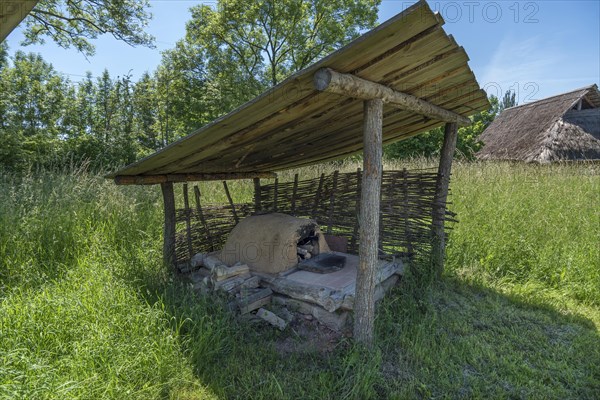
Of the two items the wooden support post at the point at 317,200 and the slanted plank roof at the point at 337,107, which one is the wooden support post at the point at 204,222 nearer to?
the slanted plank roof at the point at 337,107

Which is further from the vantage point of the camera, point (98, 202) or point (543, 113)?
point (543, 113)

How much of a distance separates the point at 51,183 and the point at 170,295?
4.15 m

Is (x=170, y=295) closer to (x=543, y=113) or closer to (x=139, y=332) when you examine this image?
(x=139, y=332)

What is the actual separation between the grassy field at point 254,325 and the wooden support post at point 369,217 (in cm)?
27

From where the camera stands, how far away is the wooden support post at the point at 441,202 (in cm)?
455

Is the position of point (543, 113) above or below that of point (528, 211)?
above

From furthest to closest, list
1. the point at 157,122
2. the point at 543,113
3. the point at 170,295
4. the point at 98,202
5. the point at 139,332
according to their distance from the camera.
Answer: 1. the point at 157,122
2. the point at 543,113
3. the point at 98,202
4. the point at 170,295
5. the point at 139,332

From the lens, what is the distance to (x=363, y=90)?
8.08ft

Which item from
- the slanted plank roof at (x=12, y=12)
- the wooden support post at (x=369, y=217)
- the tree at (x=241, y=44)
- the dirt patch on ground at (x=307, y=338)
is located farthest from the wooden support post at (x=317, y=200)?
the tree at (x=241, y=44)

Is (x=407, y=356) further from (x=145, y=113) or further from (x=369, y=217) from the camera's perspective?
(x=145, y=113)

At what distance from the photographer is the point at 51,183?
230 inches

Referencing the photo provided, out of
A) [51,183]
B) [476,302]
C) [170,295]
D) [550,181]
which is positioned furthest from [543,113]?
[51,183]

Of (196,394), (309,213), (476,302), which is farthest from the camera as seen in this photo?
(309,213)

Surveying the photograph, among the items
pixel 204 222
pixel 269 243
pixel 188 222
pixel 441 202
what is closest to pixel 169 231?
pixel 188 222
